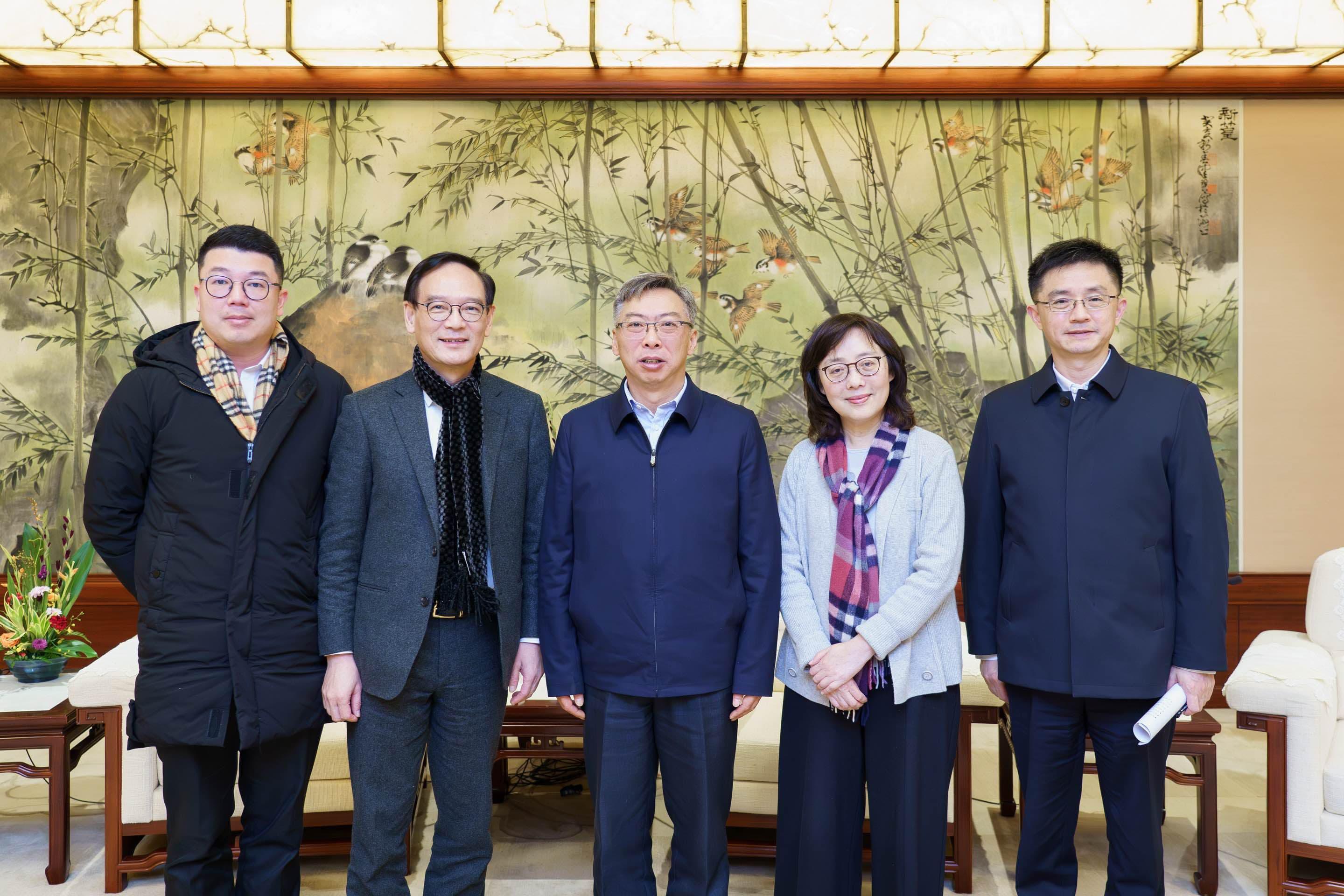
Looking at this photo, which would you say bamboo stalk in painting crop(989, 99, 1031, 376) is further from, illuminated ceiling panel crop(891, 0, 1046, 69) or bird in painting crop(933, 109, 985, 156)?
illuminated ceiling panel crop(891, 0, 1046, 69)

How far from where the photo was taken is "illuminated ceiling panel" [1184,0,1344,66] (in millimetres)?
4137

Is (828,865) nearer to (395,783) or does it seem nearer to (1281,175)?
(395,783)

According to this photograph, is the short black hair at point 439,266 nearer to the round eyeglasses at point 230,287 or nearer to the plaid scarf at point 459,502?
the plaid scarf at point 459,502

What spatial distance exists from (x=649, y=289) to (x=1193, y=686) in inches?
56.2

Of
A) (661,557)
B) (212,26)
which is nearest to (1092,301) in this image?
(661,557)

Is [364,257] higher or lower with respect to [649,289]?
higher

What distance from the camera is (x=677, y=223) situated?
445 centimetres

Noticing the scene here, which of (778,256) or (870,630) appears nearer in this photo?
(870,630)

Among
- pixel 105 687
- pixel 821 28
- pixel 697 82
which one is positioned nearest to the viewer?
pixel 105 687

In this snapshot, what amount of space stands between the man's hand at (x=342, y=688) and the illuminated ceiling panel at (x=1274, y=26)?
4255mm

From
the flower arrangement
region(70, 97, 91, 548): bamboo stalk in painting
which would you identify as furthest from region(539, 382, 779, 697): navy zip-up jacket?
region(70, 97, 91, 548): bamboo stalk in painting

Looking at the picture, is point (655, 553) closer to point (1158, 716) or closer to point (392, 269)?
point (1158, 716)

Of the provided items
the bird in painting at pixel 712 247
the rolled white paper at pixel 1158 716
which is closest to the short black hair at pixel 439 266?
the rolled white paper at pixel 1158 716

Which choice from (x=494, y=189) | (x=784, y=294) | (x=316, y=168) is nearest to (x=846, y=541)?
(x=784, y=294)
